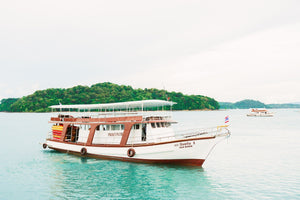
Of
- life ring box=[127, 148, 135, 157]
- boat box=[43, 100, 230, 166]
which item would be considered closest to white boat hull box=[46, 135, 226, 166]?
boat box=[43, 100, 230, 166]

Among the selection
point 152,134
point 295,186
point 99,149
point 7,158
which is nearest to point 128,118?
point 152,134

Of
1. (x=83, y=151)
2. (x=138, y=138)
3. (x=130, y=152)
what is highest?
(x=138, y=138)

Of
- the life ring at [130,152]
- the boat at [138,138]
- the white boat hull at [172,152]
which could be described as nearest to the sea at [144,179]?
the white boat hull at [172,152]

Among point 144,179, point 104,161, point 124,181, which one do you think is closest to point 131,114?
point 104,161

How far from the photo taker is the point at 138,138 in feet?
82.0

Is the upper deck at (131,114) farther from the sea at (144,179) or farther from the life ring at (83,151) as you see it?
the sea at (144,179)

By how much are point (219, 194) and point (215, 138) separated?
513cm

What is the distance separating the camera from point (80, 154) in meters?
28.7

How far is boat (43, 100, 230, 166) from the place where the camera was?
74.0 ft

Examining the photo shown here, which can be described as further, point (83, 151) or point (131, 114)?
point (83, 151)

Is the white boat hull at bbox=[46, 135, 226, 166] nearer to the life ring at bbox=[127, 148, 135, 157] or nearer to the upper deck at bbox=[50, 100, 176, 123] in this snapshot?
the life ring at bbox=[127, 148, 135, 157]

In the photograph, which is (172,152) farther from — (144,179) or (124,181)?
(124,181)

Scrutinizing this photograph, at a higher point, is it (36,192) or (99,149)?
(99,149)

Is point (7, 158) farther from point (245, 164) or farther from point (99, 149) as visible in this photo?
point (245, 164)
